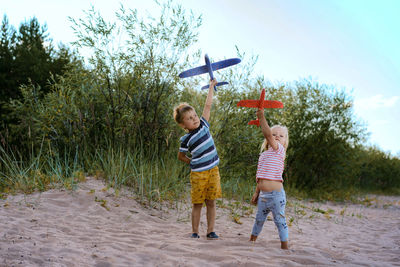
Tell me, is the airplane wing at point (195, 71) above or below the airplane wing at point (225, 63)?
below

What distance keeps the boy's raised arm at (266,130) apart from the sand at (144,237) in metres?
1.17

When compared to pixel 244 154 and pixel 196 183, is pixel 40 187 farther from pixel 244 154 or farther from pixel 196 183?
pixel 244 154

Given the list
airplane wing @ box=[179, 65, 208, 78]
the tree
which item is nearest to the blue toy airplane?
airplane wing @ box=[179, 65, 208, 78]

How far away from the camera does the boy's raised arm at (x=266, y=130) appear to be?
3621mm

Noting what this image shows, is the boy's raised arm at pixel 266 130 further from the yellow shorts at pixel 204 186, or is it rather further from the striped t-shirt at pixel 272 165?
the yellow shorts at pixel 204 186

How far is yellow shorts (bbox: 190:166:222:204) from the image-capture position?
412 centimetres

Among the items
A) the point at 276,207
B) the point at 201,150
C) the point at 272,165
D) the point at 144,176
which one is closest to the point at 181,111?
the point at 201,150

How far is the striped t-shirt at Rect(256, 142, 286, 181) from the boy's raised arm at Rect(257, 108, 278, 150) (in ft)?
0.34

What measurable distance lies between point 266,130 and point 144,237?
6.24ft

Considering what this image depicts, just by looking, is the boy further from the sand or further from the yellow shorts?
the sand

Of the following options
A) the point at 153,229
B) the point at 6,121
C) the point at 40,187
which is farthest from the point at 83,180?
the point at 6,121

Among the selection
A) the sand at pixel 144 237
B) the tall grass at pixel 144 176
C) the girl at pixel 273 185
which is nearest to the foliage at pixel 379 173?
the sand at pixel 144 237

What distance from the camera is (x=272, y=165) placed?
3.89 meters

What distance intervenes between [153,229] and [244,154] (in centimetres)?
480
